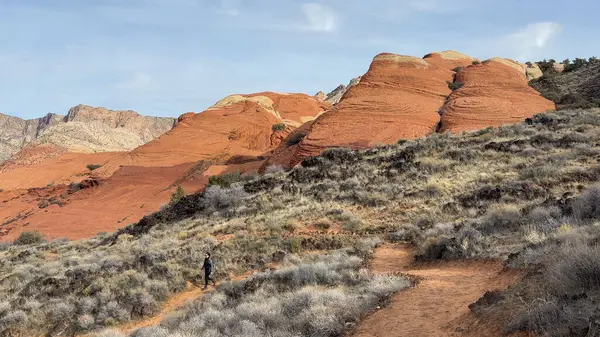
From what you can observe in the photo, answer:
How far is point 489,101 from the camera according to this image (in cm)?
3653

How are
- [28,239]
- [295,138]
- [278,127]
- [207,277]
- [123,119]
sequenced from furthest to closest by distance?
[123,119] → [278,127] → [295,138] → [28,239] → [207,277]

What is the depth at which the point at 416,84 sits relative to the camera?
134 ft

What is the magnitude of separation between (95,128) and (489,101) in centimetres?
8275

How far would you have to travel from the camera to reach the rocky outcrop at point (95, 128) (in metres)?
93.2

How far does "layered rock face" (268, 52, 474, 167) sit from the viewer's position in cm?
3344

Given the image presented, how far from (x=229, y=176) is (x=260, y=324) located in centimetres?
2594

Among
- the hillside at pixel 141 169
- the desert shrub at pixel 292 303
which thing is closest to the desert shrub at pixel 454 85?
the hillside at pixel 141 169

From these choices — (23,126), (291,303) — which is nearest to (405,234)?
(291,303)

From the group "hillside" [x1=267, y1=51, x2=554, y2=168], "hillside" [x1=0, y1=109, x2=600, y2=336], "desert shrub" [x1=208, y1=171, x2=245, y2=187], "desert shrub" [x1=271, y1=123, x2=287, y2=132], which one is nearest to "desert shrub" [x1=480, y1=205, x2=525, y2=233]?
"hillside" [x1=0, y1=109, x2=600, y2=336]

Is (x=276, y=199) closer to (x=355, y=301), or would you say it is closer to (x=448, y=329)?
(x=355, y=301)

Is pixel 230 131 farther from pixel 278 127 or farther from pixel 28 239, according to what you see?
pixel 28 239

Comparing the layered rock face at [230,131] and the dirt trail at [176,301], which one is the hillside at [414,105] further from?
the dirt trail at [176,301]

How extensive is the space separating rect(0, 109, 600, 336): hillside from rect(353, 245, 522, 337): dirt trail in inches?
4.4

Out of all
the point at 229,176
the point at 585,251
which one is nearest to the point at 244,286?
the point at 585,251
